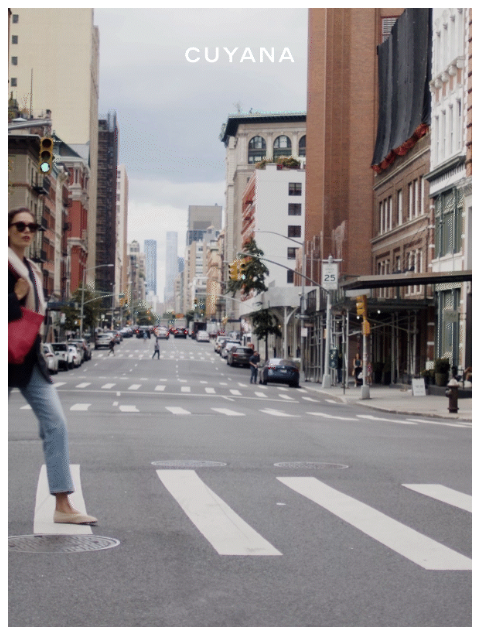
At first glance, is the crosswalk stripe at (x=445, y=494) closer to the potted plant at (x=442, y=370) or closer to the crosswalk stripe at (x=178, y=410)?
the crosswalk stripe at (x=178, y=410)

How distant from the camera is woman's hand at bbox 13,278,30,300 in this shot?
604 centimetres

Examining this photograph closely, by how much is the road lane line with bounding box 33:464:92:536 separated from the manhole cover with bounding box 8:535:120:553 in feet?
0.53

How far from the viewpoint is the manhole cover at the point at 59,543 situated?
7102mm

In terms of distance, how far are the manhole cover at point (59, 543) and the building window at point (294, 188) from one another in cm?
11571

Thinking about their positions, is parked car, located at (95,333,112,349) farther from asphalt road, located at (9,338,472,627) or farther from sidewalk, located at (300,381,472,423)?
asphalt road, located at (9,338,472,627)

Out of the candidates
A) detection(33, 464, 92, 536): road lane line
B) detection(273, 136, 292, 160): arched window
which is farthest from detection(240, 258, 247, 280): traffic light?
detection(273, 136, 292, 160): arched window

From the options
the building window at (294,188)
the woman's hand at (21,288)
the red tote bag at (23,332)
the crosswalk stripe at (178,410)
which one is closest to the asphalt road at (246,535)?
the red tote bag at (23,332)

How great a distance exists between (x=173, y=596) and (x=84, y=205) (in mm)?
135952

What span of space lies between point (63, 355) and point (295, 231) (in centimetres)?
6630

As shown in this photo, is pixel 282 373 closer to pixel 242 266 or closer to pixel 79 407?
pixel 242 266

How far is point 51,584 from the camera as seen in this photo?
6.14 metres

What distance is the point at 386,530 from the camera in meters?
8.30
